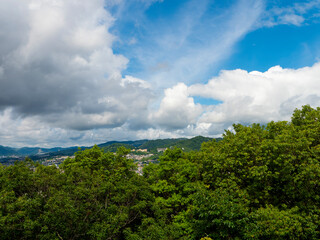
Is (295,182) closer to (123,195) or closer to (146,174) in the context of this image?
(123,195)

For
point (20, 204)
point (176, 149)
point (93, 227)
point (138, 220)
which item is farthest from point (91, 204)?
point (176, 149)

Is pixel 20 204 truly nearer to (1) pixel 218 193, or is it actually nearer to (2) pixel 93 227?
(2) pixel 93 227

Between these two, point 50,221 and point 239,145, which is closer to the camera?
point 50,221

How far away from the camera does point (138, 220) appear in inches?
1013

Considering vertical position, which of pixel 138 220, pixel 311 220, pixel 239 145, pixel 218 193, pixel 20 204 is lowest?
pixel 138 220

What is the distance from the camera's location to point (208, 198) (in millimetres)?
19422

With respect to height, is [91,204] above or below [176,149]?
below

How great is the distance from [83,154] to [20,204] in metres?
16.5

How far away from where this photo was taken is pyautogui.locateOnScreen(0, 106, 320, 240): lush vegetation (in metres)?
16.4

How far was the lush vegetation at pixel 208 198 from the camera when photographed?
1644cm

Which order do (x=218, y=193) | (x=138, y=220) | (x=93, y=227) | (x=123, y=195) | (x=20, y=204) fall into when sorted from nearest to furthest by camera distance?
(x=20, y=204) < (x=93, y=227) < (x=218, y=193) < (x=123, y=195) < (x=138, y=220)

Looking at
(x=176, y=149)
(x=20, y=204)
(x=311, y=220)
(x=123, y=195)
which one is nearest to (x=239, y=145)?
(x=311, y=220)

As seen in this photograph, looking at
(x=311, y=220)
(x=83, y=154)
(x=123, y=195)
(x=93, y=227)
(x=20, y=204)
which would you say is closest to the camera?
(x=20, y=204)

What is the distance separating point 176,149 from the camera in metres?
33.0
